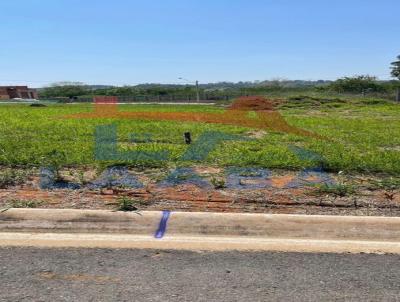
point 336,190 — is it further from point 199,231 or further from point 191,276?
point 191,276

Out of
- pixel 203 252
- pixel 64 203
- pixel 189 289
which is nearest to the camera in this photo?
pixel 189 289

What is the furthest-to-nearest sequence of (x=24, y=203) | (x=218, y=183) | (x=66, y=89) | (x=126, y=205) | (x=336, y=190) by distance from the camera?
(x=66, y=89) < (x=218, y=183) < (x=336, y=190) < (x=24, y=203) < (x=126, y=205)

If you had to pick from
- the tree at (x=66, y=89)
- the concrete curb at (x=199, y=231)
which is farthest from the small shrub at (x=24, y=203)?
the tree at (x=66, y=89)

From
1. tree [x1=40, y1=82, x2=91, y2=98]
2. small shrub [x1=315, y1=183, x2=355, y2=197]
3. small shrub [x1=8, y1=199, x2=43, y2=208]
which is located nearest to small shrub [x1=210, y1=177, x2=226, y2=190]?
small shrub [x1=315, y1=183, x2=355, y2=197]

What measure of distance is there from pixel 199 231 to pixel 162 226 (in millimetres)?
310

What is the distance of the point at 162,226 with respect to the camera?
4348mm

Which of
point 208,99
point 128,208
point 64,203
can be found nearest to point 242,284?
point 128,208

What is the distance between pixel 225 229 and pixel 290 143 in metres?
5.72

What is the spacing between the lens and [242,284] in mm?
3260

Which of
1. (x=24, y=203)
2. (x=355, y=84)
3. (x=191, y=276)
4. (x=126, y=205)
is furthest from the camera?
(x=355, y=84)

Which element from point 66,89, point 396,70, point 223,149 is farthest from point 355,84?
point 223,149

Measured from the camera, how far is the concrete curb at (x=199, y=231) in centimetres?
398

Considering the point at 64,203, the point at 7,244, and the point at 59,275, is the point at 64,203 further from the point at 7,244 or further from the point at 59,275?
the point at 59,275

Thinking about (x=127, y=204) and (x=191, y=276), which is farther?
(x=127, y=204)
